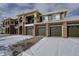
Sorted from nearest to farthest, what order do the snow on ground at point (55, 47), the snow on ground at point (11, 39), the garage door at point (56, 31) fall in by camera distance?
the snow on ground at point (55, 47) → the snow on ground at point (11, 39) → the garage door at point (56, 31)

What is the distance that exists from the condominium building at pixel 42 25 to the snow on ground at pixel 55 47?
0.13 meters

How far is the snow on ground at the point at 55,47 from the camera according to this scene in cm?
251

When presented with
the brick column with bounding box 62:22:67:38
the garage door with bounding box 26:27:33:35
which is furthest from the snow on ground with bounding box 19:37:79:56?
the garage door with bounding box 26:27:33:35

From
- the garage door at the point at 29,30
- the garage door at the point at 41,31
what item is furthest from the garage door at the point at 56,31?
the garage door at the point at 29,30

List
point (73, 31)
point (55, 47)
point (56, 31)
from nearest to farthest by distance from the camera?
point (55, 47)
point (73, 31)
point (56, 31)

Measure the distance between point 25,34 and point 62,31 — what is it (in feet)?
2.58

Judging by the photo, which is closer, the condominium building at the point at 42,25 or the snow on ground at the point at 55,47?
the snow on ground at the point at 55,47

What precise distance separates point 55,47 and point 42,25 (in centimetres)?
54

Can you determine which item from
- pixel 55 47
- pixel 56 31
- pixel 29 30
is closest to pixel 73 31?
pixel 56 31

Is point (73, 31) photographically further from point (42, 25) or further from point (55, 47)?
point (42, 25)

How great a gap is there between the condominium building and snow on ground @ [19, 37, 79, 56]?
128 mm

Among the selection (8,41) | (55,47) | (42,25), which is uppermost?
(42,25)

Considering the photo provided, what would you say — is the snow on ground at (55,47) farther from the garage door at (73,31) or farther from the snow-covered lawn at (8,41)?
the snow-covered lawn at (8,41)

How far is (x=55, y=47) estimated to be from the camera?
264cm
